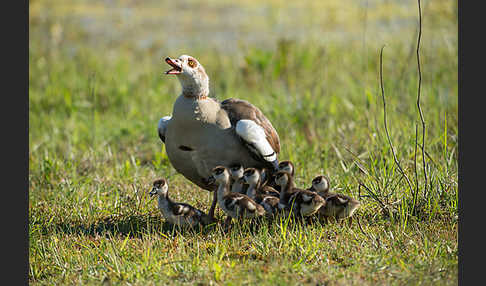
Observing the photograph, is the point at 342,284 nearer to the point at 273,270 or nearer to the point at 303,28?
the point at 273,270

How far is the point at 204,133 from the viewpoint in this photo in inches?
199

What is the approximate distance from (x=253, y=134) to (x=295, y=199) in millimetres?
629

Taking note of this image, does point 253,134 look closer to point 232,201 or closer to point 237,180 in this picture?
point 237,180

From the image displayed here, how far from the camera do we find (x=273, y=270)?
411 centimetres

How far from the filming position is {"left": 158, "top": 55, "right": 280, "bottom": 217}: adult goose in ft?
16.5

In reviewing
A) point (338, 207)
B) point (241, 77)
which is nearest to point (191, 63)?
point (338, 207)

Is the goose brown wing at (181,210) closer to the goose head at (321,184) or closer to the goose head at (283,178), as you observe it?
the goose head at (283,178)

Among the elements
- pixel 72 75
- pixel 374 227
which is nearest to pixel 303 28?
pixel 72 75

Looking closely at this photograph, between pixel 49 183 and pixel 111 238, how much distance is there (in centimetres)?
190

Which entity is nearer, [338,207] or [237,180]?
[338,207]

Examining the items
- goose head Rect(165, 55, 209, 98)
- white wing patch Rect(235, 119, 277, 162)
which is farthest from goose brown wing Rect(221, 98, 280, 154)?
goose head Rect(165, 55, 209, 98)

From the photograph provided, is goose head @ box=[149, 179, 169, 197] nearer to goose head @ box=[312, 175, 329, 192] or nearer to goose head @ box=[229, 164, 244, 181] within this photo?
goose head @ box=[229, 164, 244, 181]

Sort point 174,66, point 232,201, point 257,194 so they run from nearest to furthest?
point 232,201
point 174,66
point 257,194

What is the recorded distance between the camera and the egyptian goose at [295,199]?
187 inches
